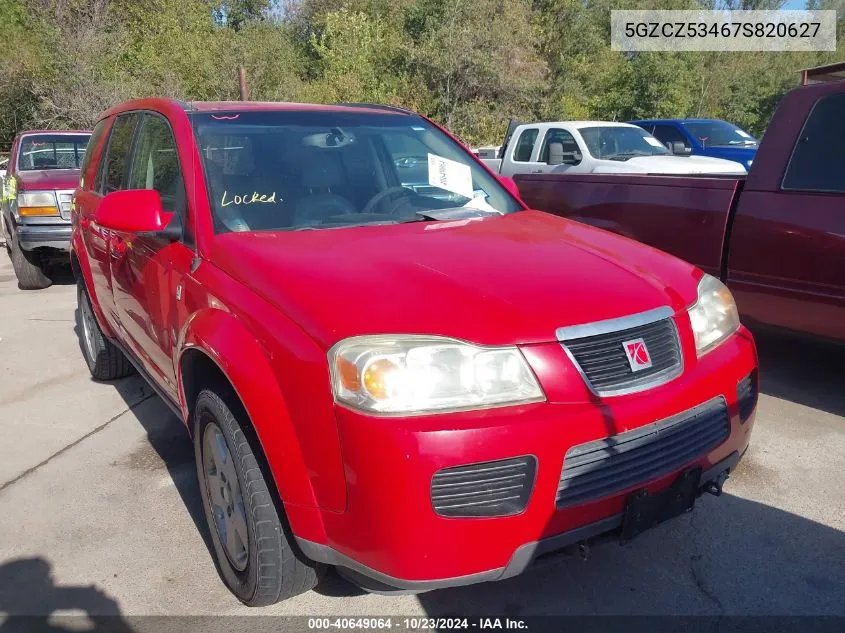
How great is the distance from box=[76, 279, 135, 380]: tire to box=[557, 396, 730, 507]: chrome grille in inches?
138

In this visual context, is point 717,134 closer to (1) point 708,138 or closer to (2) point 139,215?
(1) point 708,138

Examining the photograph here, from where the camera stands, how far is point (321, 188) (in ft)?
10.1

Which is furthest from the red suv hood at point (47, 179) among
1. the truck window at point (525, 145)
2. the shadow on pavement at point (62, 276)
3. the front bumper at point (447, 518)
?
the front bumper at point (447, 518)

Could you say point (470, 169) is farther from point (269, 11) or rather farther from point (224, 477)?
point (269, 11)

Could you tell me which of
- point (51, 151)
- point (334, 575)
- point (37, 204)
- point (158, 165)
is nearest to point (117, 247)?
point (158, 165)

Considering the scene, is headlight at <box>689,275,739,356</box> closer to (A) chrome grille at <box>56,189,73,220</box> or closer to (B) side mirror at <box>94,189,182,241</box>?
(B) side mirror at <box>94,189,182,241</box>

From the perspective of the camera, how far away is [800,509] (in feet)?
10.3

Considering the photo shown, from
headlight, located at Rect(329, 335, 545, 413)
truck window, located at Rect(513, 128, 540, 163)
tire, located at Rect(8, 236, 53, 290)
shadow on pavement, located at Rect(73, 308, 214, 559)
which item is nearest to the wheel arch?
headlight, located at Rect(329, 335, 545, 413)

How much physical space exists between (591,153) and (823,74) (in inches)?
216

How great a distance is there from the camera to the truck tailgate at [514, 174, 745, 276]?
439 centimetres

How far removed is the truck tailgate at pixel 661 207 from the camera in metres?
4.39

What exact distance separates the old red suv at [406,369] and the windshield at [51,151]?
23.2 ft

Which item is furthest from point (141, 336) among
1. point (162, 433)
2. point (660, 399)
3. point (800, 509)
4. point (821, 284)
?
point (821, 284)

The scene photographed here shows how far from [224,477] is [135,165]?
188cm
